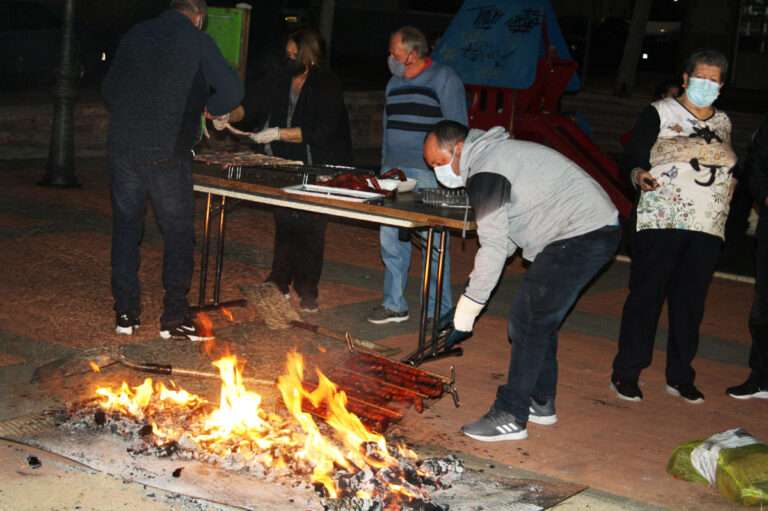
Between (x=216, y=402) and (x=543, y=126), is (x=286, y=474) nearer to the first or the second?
(x=216, y=402)

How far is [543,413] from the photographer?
21.4 ft

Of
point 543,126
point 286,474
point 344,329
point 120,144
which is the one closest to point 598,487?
point 286,474

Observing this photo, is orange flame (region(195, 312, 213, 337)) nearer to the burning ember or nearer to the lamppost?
the burning ember

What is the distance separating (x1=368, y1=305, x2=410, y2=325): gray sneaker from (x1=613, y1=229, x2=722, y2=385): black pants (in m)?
1.95

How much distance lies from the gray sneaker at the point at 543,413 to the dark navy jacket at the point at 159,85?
9.19 ft

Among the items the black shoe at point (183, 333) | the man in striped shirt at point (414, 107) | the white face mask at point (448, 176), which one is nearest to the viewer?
the white face mask at point (448, 176)

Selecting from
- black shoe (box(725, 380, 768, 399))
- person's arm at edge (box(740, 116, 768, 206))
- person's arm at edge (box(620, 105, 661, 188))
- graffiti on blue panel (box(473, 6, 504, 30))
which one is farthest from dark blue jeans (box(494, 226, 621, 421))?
graffiti on blue panel (box(473, 6, 504, 30))

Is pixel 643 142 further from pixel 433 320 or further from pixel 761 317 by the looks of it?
pixel 433 320

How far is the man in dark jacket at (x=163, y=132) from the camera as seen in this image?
287 inches

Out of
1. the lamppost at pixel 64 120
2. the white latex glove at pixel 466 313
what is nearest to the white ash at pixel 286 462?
the white latex glove at pixel 466 313

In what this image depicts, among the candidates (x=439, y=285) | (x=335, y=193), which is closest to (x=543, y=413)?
(x=439, y=285)

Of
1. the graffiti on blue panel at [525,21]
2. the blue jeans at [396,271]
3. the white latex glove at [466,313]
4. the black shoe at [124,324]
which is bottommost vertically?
the black shoe at [124,324]

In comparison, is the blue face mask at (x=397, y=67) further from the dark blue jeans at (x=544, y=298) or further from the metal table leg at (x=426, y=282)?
the dark blue jeans at (x=544, y=298)

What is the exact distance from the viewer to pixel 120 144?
7.41 meters
